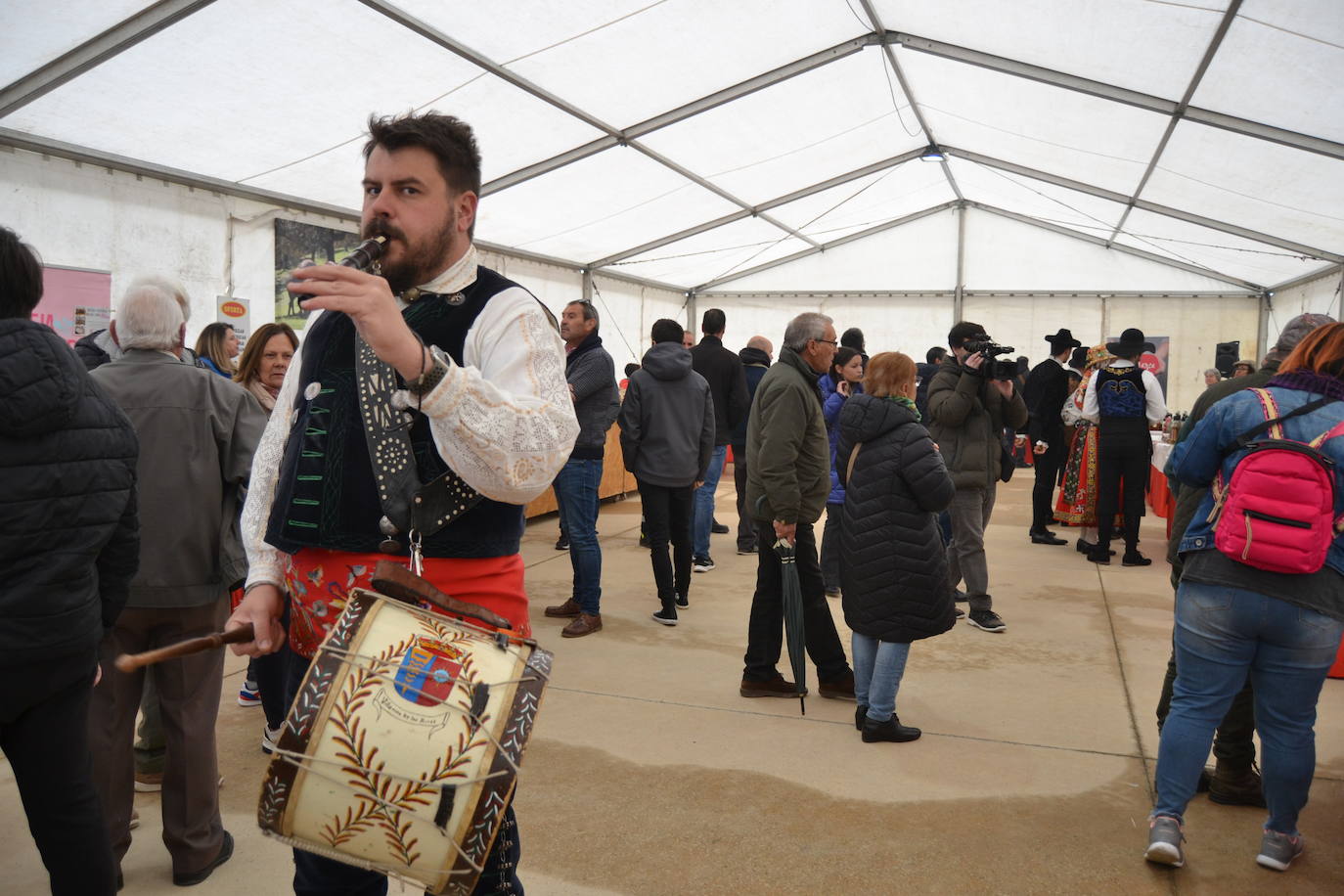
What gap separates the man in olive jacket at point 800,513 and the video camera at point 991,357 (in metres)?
1.40

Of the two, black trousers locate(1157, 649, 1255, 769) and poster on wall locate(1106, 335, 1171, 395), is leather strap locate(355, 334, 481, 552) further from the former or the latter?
poster on wall locate(1106, 335, 1171, 395)

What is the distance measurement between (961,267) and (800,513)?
44.6 ft

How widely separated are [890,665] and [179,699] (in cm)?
252

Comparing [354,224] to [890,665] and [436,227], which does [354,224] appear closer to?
[890,665]

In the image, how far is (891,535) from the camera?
3590 millimetres

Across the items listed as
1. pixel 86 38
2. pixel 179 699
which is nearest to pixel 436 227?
pixel 179 699

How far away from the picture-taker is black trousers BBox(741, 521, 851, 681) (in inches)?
168

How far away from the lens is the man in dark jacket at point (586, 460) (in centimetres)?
537

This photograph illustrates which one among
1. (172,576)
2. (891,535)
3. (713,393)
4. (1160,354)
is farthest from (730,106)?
(1160,354)

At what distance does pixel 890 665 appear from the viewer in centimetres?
368

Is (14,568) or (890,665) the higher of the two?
(14,568)

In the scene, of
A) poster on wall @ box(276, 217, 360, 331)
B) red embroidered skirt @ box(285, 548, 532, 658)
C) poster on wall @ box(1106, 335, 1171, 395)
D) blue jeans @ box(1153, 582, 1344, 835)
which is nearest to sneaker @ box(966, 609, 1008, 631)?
blue jeans @ box(1153, 582, 1344, 835)

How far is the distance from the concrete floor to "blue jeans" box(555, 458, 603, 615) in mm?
286

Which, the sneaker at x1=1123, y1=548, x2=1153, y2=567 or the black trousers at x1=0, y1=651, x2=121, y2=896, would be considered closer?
the black trousers at x1=0, y1=651, x2=121, y2=896
